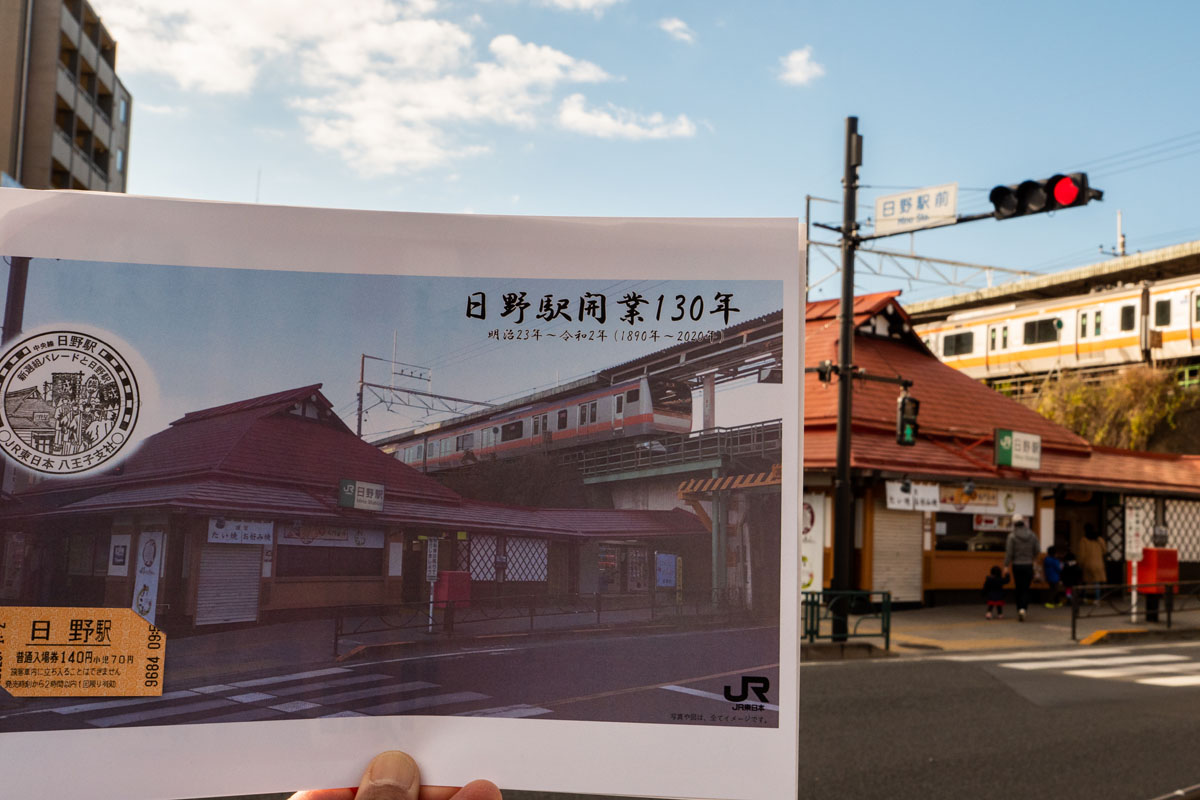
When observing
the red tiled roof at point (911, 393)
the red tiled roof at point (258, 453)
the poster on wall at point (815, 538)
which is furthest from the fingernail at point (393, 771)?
the red tiled roof at point (911, 393)

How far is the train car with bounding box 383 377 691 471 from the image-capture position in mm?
1537

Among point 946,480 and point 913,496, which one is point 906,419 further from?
point 946,480

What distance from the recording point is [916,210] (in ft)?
40.9

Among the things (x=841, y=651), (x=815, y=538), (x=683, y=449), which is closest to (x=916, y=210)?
(x=841, y=651)

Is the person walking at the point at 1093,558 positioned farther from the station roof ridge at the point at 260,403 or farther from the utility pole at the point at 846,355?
the station roof ridge at the point at 260,403

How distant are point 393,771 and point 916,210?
12.2 meters

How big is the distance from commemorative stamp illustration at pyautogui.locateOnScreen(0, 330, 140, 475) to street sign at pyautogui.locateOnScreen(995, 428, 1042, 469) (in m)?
19.7

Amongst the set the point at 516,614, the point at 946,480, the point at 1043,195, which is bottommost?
the point at 516,614

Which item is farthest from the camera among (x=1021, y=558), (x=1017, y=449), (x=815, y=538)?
(x=1017, y=449)

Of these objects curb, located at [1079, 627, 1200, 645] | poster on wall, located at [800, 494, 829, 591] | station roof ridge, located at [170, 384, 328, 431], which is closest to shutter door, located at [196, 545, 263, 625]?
station roof ridge, located at [170, 384, 328, 431]

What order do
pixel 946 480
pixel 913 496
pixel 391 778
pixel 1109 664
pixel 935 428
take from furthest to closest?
pixel 935 428
pixel 946 480
pixel 913 496
pixel 1109 664
pixel 391 778

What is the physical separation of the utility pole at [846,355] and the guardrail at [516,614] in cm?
1200

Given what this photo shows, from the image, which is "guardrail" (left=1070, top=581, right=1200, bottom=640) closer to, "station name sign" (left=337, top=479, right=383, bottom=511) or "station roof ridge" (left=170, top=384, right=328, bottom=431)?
"station name sign" (left=337, top=479, right=383, bottom=511)

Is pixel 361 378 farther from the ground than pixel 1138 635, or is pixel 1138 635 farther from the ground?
pixel 361 378
